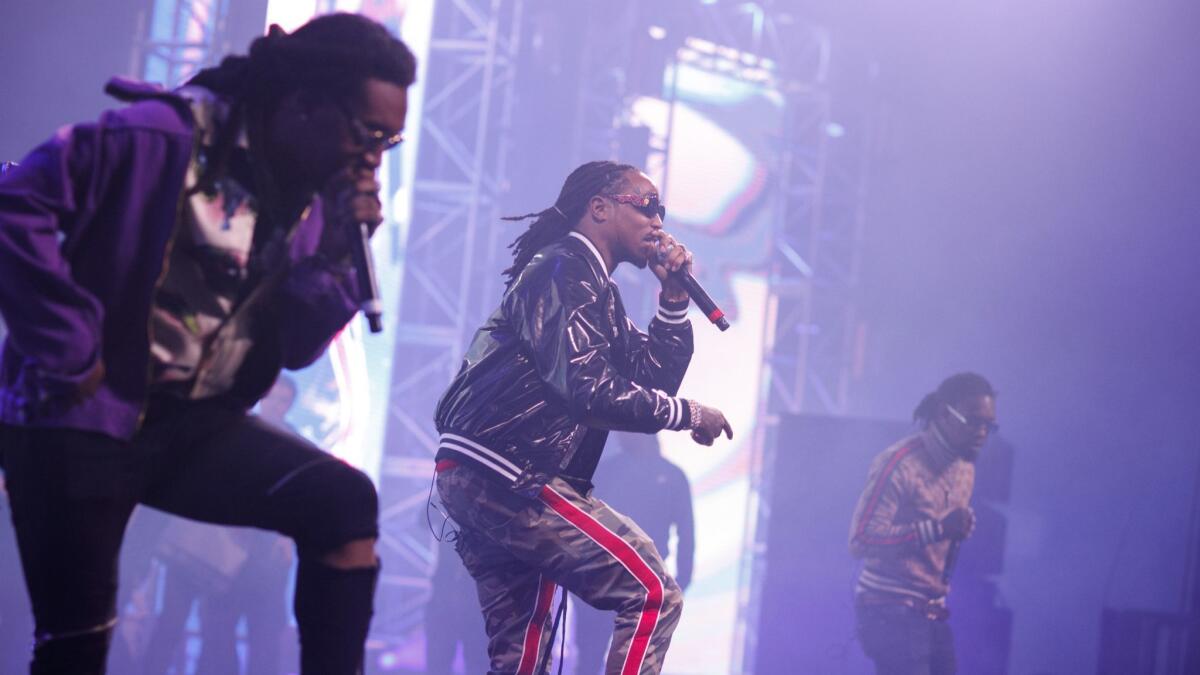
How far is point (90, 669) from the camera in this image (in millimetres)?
2137

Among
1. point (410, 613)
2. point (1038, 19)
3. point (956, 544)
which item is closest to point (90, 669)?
point (956, 544)

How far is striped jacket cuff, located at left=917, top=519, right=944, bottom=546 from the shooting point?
6688 mm

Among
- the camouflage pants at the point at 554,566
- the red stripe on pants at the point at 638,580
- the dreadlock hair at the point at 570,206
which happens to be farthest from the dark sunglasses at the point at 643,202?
the red stripe on pants at the point at 638,580

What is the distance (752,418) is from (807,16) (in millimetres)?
4126

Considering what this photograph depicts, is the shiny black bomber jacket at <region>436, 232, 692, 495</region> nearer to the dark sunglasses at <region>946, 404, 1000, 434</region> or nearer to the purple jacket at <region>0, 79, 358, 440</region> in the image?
the purple jacket at <region>0, 79, 358, 440</region>

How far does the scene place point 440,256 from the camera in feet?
32.7

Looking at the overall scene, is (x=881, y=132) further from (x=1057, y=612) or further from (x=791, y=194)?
(x=1057, y=612)

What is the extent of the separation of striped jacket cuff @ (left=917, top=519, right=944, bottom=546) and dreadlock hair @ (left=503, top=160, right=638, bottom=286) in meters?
3.34

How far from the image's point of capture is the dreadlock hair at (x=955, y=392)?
706cm

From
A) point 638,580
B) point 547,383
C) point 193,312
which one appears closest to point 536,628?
point 638,580

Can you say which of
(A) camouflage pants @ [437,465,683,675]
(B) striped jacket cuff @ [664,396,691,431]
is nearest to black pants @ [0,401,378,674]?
(A) camouflage pants @ [437,465,683,675]

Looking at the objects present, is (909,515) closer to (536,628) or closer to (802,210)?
(536,628)

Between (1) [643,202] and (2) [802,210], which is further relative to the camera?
(2) [802,210]

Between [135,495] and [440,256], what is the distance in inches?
308
